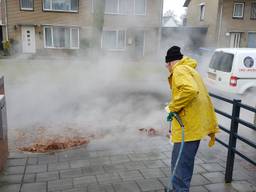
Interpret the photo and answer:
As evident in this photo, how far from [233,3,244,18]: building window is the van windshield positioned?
14917mm

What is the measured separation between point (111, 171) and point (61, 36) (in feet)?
51.8

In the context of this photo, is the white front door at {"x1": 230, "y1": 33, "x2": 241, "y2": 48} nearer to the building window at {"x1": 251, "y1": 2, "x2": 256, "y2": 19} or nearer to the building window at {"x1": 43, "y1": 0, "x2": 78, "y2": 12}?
the building window at {"x1": 251, "y1": 2, "x2": 256, "y2": 19}

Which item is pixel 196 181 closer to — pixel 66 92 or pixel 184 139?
pixel 184 139

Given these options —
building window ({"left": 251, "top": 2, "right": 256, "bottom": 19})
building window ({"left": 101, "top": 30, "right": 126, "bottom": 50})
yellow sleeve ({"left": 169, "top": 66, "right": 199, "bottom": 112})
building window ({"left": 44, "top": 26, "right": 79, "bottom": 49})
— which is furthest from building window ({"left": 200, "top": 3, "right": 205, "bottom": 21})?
yellow sleeve ({"left": 169, "top": 66, "right": 199, "bottom": 112})

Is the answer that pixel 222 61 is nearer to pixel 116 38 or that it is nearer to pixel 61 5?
pixel 116 38

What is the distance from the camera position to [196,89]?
7.21 ft

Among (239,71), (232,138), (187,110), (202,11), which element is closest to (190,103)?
(187,110)

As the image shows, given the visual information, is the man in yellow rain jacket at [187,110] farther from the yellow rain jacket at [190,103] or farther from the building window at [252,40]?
the building window at [252,40]

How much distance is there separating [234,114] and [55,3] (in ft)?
53.9

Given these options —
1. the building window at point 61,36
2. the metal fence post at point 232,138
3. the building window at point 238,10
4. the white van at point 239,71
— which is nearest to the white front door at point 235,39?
the building window at point 238,10

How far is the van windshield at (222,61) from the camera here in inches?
258

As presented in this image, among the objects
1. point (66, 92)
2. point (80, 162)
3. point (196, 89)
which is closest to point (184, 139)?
point (196, 89)

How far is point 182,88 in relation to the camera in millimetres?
2197

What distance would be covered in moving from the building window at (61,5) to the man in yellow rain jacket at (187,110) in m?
16.2
